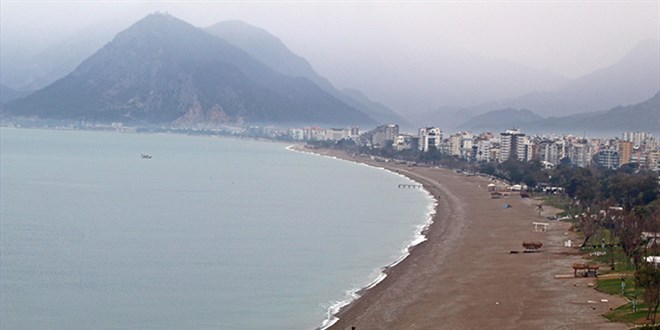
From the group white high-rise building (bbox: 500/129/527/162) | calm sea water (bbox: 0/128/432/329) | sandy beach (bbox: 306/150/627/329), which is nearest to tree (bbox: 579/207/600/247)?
sandy beach (bbox: 306/150/627/329)

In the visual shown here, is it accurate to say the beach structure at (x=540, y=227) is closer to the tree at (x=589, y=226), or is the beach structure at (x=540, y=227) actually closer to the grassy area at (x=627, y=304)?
the tree at (x=589, y=226)

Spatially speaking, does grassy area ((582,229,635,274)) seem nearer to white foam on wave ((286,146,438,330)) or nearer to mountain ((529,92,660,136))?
white foam on wave ((286,146,438,330))

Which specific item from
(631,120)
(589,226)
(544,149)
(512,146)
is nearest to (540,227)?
(589,226)

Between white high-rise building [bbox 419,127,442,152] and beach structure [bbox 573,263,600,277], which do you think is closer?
beach structure [bbox 573,263,600,277]

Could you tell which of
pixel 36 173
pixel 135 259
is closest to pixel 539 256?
pixel 135 259

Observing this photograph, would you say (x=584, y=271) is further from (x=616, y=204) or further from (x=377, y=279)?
(x=616, y=204)
